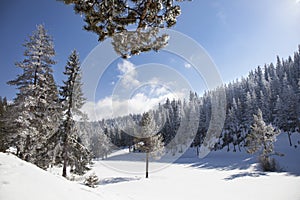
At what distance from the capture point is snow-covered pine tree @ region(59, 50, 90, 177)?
14852mm

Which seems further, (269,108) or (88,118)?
(269,108)

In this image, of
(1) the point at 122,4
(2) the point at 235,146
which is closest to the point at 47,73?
(1) the point at 122,4

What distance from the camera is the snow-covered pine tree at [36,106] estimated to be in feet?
37.8

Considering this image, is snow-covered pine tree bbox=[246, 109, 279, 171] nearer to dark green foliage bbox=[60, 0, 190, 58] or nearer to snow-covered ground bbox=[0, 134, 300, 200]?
snow-covered ground bbox=[0, 134, 300, 200]

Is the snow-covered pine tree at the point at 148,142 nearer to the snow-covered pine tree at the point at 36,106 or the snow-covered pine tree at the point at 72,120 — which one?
the snow-covered pine tree at the point at 72,120

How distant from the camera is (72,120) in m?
15.4

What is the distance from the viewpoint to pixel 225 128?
64875 millimetres

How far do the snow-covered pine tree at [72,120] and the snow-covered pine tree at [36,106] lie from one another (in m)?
1.14

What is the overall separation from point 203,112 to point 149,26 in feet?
229

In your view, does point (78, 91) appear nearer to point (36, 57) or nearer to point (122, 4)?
point (36, 57)

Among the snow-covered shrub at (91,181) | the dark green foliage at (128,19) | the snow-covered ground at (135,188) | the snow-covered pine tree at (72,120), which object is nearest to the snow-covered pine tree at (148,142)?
the snow-covered ground at (135,188)

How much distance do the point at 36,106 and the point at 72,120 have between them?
3400 millimetres

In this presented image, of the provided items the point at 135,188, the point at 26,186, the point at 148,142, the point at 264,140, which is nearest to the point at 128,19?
the point at 26,186

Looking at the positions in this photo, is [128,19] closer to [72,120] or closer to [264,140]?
[72,120]
